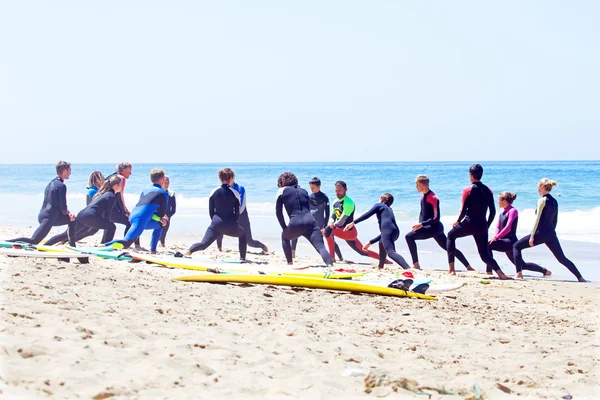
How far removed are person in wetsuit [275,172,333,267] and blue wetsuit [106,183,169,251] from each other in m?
2.30

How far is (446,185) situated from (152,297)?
39305 mm

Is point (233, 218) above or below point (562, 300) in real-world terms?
above

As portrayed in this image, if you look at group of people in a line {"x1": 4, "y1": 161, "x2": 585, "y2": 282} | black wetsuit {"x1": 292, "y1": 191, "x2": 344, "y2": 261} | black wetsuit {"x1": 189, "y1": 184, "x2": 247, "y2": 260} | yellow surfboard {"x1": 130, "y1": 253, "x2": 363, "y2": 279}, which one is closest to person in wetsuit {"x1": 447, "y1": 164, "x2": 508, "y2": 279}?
group of people in a line {"x1": 4, "y1": 161, "x2": 585, "y2": 282}

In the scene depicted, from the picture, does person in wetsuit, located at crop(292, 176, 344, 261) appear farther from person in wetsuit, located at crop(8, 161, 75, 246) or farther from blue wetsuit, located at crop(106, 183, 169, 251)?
person in wetsuit, located at crop(8, 161, 75, 246)

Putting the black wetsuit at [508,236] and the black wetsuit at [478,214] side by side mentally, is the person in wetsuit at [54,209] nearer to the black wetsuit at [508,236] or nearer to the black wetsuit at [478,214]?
the black wetsuit at [478,214]

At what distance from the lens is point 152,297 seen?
19.7 feet

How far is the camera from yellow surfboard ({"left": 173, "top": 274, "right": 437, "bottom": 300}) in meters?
Result: 7.30

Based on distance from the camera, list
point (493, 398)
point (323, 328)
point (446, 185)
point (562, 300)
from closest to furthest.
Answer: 1. point (493, 398)
2. point (323, 328)
3. point (562, 300)
4. point (446, 185)

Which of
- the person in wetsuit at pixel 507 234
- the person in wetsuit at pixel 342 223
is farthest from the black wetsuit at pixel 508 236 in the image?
the person in wetsuit at pixel 342 223

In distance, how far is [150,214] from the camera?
11242mm

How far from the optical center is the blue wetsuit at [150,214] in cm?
1102

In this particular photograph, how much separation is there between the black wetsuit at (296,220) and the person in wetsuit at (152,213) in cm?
231

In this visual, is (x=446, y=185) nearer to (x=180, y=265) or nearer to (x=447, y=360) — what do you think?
(x=180, y=265)

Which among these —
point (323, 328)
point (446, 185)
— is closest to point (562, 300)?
point (323, 328)
